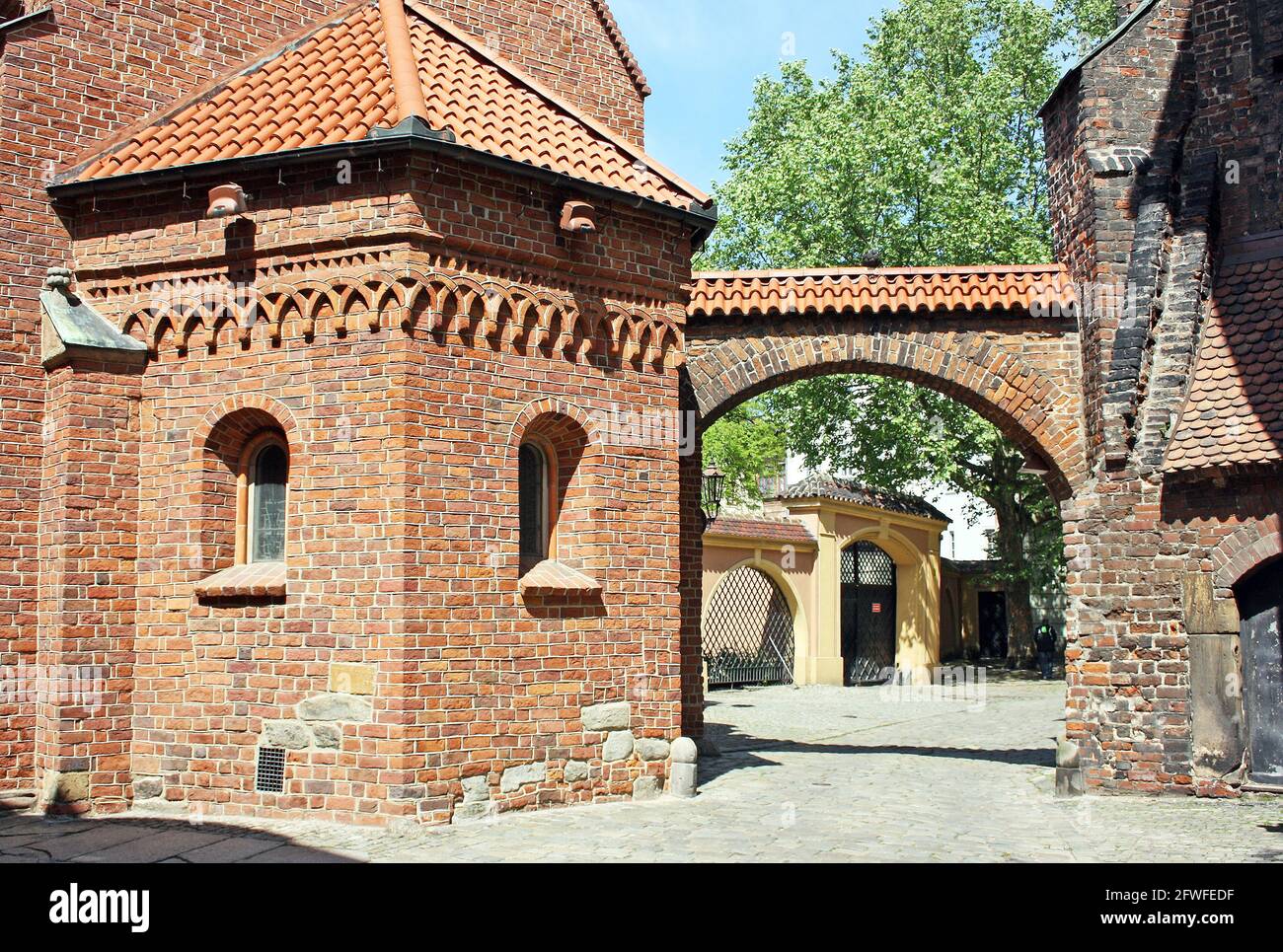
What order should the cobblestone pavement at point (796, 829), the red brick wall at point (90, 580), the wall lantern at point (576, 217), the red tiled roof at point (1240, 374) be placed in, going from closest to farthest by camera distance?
1. the cobblestone pavement at point (796, 829)
2. the red brick wall at point (90, 580)
3. the wall lantern at point (576, 217)
4. the red tiled roof at point (1240, 374)

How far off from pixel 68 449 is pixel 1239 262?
10708mm

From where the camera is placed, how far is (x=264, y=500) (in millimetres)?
9609

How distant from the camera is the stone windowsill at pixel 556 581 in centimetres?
934

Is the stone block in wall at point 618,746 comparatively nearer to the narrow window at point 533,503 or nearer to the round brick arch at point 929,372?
the narrow window at point 533,503

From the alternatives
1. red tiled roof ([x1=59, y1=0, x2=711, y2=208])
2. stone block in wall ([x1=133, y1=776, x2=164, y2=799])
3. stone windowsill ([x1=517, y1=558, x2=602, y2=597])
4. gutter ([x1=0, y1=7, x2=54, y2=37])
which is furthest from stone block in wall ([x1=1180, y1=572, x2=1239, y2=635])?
gutter ([x1=0, y1=7, x2=54, y2=37])

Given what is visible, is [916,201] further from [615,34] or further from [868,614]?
[615,34]

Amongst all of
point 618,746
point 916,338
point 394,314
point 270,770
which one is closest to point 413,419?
point 394,314

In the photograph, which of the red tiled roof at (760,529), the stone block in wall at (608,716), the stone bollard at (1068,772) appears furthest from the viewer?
the red tiled roof at (760,529)

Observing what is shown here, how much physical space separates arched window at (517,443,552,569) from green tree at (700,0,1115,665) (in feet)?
53.7

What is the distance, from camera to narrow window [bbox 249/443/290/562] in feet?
31.3

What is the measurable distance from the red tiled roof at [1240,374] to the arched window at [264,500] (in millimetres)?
7814

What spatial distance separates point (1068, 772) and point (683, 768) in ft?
12.1

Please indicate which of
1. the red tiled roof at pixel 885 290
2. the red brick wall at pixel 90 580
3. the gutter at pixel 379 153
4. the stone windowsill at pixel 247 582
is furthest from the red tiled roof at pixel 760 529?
the red brick wall at pixel 90 580
